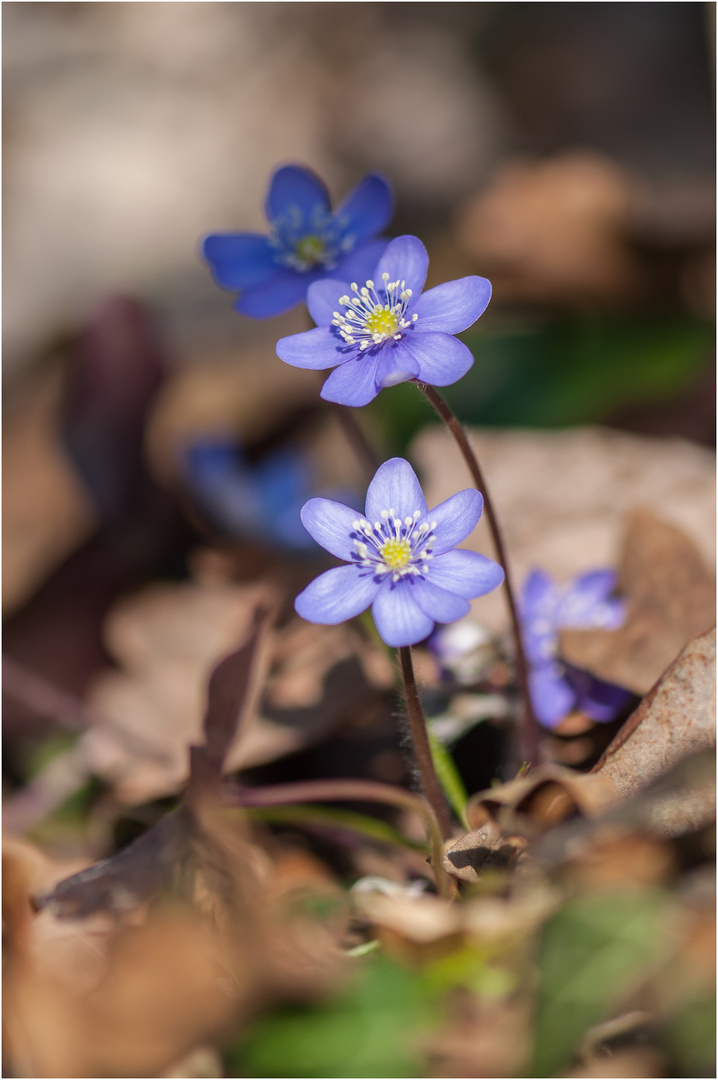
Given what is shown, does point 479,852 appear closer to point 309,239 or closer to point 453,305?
point 453,305

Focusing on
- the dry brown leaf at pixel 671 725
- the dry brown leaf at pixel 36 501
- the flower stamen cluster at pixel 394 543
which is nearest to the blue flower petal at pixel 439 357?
the flower stamen cluster at pixel 394 543

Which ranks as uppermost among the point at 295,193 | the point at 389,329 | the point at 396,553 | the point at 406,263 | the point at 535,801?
the point at 295,193

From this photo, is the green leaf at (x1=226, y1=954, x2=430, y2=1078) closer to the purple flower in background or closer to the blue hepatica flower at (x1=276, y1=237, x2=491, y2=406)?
the blue hepatica flower at (x1=276, y1=237, x2=491, y2=406)

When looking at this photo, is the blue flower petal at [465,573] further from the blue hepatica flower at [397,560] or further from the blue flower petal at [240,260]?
the blue flower petal at [240,260]

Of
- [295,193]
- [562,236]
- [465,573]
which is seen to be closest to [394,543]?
[465,573]

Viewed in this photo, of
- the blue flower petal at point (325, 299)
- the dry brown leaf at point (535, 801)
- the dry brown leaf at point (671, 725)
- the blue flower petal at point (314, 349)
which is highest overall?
the blue flower petal at point (325, 299)

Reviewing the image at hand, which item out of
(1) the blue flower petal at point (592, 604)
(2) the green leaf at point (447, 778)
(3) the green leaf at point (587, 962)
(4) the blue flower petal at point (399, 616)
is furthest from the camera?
(1) the blue flower petal at point (592, 604)
